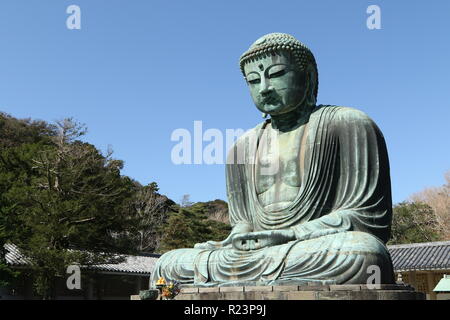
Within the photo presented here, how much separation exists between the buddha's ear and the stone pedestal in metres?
3.11

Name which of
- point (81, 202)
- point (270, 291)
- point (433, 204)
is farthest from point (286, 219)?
point (433, 204)

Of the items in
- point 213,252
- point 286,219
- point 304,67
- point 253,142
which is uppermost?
point 304,67

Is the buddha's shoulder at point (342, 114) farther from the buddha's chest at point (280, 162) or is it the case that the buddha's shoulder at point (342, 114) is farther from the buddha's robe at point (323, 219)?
the buddha's chest at point (280, 162)

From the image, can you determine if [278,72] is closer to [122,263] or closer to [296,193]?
[296,193]

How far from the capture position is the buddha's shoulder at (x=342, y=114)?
283 inches

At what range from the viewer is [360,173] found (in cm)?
694

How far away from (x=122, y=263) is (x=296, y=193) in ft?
56.0

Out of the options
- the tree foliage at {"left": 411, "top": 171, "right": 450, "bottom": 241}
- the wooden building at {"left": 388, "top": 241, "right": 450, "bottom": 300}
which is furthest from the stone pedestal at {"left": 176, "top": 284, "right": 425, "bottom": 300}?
the tree foliage at {"left": 411, "top": 171, "right": 450, "bottom": 241}

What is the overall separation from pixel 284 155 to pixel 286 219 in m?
1.01

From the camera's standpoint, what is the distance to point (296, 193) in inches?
281

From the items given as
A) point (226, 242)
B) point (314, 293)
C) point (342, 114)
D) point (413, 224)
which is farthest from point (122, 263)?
point (413, 224)
